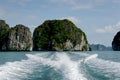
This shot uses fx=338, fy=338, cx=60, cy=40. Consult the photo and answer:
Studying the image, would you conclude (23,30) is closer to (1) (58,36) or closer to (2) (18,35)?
(2) (18,35)

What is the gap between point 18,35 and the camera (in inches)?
4707

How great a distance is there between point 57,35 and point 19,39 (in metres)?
16.4

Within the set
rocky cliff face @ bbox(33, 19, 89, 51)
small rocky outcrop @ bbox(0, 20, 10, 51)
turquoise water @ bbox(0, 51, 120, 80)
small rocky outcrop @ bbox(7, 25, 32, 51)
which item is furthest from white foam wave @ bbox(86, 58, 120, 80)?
rocky cliff face @ bbox(33, 19, 89, 51)

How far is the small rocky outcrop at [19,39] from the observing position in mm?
117812

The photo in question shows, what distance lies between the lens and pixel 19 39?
12138 centimetres

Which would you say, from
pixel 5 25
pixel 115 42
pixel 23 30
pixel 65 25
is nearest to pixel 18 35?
pixel 23 30

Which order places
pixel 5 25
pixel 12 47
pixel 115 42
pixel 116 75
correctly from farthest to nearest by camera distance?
pixel 115 42
pixel 5 25
pixel 12 47
pixel 116 75

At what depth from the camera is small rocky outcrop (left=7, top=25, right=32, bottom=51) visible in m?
118

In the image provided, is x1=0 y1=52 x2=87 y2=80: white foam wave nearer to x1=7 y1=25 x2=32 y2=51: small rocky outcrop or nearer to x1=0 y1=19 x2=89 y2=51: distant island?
x1=7 y1=25 x2=32 y2=51: small rocky outcrop

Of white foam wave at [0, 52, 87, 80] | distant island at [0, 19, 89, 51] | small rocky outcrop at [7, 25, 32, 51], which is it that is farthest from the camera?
distant island at [0, 19, 89, 51]

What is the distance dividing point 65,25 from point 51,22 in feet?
18.5

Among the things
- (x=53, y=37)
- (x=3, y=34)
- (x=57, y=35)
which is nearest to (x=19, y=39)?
(x=3, y=34)

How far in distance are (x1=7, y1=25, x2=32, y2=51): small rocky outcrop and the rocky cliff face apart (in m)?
7.68

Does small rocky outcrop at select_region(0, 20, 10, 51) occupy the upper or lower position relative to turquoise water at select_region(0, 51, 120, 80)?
upper
